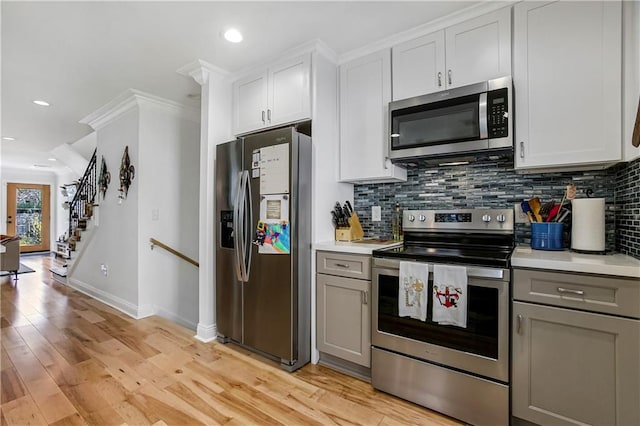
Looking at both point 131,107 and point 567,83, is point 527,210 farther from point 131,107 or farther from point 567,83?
point 131,107

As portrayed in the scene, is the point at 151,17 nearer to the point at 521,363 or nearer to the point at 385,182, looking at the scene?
the point at 385,182

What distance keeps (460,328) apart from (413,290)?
0.31m

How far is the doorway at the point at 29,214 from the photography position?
8.36m

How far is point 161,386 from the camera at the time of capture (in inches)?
80.6

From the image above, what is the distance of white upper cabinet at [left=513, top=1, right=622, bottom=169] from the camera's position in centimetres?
160

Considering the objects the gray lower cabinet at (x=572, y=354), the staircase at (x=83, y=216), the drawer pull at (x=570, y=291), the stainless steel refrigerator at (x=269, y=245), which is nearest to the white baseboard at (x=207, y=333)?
the stainless steel refrigerator at (x=269, y=245)

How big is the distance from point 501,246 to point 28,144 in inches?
306

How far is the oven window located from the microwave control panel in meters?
0.94

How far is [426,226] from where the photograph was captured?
2.27 meters

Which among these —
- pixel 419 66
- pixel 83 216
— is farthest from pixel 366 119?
pixel 83 216

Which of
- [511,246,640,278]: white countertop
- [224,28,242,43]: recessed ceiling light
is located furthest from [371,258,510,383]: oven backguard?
[224,28,242,43]: recessed ceiling light

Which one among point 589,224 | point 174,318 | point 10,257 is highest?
point 589,224

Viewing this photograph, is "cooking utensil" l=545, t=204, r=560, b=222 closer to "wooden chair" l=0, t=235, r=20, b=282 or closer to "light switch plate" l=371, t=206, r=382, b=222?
"light switch plate" l=371, t=206, r=382, b=222

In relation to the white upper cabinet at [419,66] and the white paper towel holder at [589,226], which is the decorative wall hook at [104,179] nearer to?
the white upper cabinet at [419,66]
